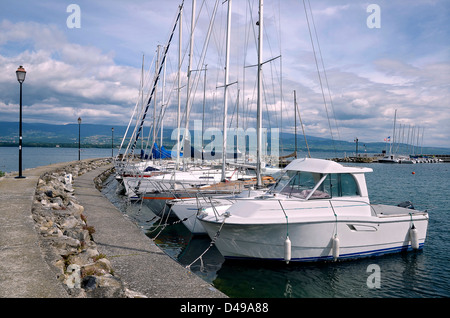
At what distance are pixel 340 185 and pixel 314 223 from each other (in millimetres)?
2013

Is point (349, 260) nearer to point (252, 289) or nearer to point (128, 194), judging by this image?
point (252, 289)

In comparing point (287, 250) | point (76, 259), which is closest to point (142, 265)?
point (76, 259)

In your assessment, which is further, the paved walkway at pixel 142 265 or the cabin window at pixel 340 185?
the cabin window at pixel 340 185

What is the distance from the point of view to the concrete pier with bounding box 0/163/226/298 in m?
4.95

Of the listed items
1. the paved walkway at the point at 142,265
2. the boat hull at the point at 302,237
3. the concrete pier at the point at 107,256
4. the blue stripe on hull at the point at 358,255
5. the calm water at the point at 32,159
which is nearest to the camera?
the concrete pier at the point at 107,256

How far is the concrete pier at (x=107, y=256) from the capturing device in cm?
495

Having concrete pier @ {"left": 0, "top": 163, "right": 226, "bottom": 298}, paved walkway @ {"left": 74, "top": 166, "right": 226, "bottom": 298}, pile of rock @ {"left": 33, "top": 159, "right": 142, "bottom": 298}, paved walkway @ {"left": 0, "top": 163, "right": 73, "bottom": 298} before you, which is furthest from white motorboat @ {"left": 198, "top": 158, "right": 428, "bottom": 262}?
paved walkway @ {"left": 0, "top": 163, "right": 73, "bottom": 298}

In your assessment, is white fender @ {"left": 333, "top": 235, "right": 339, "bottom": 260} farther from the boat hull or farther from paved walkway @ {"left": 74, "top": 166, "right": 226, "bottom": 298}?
paved walkway @ {"left": 74, "top": 166, "right": 226, "bottom": 298}

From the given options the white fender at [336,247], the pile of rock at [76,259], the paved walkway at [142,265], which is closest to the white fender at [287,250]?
the white fender at [336,247]

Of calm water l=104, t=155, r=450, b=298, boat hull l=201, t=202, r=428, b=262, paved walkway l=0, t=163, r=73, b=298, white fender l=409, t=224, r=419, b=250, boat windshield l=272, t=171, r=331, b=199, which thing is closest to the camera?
paved walkway l=0, t=163, r=73, b=298

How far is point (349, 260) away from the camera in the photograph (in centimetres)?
1002

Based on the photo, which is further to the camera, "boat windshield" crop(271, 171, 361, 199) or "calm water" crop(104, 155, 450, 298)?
"boat windshield" crop(271, 171, 361, 199)

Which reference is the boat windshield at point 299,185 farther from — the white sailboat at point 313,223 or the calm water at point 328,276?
the calm water at point 328,276

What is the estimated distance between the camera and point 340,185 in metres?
10.5
